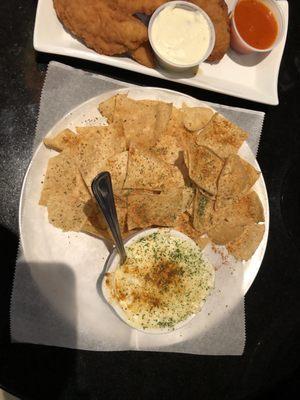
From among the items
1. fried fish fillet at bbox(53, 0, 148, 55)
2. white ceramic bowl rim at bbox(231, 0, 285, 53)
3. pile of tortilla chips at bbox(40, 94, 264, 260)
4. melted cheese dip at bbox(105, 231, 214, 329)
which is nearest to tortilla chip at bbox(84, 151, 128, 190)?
pile of tortilla chips at bbox(40, 94, 264, 260)

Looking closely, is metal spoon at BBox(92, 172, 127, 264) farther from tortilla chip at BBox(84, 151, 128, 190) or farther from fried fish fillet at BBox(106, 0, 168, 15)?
fried fish fillet at BBox(106, 0, 168, 15)

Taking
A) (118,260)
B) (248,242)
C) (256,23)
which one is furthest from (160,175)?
(256,23)

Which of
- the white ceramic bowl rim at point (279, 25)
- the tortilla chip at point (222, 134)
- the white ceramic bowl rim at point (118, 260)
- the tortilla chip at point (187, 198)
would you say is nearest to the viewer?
the white ceramic bowl rim at point (118, 260)

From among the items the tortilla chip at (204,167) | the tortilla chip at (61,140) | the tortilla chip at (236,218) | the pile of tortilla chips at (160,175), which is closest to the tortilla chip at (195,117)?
the pile of tortilla chips at (160,175)

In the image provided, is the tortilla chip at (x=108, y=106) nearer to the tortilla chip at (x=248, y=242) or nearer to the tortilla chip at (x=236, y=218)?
the tortilla chip at (x=236, y=218)

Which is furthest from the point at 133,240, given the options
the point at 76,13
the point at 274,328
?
the point at 76,13

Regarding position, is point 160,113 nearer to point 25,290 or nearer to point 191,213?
point 191,213
